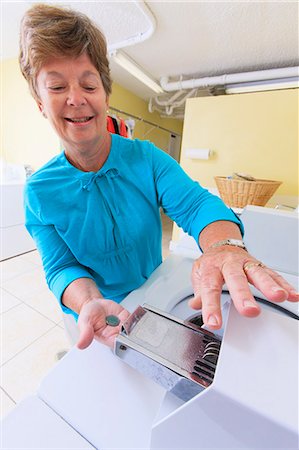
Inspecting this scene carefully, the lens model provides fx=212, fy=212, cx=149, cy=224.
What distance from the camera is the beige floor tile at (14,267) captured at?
207 centimetres

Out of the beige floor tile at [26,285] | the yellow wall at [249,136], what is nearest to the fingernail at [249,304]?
the beige floor tile at [26,285]

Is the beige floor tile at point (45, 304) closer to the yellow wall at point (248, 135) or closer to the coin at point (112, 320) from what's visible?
the coin at point (112, 320)

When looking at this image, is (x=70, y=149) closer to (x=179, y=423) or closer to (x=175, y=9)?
(x=179, y=423)

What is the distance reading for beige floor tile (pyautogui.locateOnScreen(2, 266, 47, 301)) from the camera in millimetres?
1833

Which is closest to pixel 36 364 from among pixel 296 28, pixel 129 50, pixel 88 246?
pixel 88 246

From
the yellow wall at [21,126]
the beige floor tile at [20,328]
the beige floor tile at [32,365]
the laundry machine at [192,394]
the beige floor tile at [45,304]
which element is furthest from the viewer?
the yellow wall at [21,126]

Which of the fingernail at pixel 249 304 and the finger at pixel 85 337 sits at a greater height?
the fingernail at pixel 249 304

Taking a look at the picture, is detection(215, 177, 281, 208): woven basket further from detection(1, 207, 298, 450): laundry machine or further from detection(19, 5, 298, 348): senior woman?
detection(1, 207, 298, 450): laundry machine

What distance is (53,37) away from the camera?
52cm

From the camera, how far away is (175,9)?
4.82ft

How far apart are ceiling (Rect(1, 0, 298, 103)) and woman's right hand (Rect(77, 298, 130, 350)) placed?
181cm

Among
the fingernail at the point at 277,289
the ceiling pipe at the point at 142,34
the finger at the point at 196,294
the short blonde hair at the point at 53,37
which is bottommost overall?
the finger at the point at 196,294

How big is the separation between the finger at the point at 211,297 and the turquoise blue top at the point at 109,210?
0.25 m

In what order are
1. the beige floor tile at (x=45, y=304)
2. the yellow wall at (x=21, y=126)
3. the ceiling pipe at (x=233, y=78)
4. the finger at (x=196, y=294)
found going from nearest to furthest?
1. the finger at (x=196, y=294)
2. the beige floor tile at (x=45, y=304)
3. the ceiling pipe at (x=233, y=78)
4. the yellow wall at (x=21, y=126)
